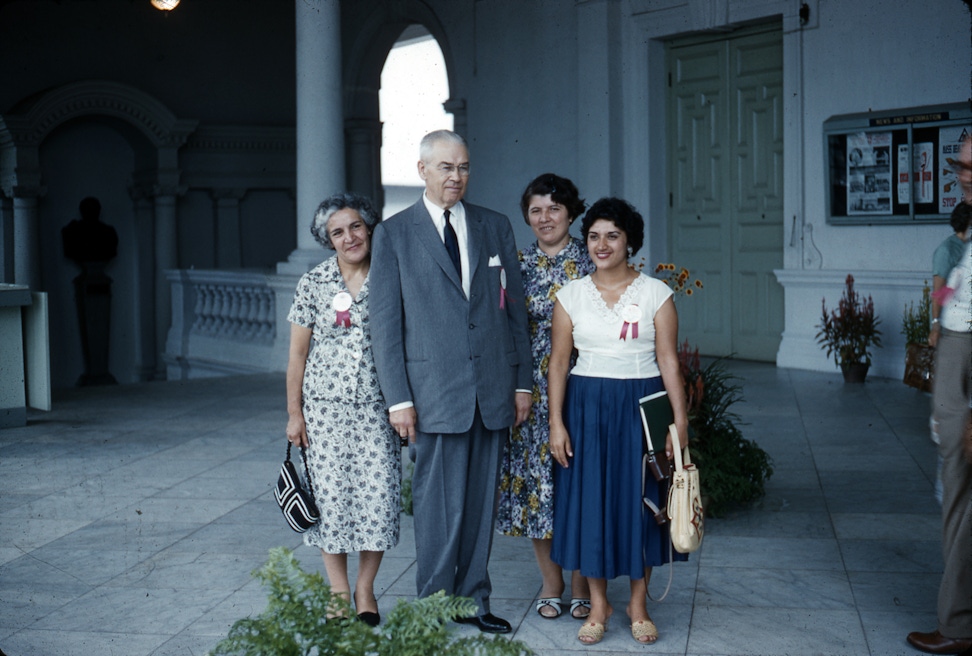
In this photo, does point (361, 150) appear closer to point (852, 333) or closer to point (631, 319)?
point (852, 333)

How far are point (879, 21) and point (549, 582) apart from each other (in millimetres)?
7204

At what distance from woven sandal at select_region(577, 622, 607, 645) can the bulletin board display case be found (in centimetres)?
650

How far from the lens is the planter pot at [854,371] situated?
974cm

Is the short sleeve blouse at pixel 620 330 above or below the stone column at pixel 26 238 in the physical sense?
below

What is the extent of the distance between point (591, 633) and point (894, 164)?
704 centimetres

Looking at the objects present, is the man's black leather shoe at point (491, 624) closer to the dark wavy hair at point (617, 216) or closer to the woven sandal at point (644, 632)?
the woven sandal at point (644, 632)

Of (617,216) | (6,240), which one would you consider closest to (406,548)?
(617,216)

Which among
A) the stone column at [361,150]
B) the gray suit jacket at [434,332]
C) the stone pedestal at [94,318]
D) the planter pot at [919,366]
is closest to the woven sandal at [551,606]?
the gray suit jacket at [434,332]

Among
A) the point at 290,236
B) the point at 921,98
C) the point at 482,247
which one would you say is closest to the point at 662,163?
the point at 921,98

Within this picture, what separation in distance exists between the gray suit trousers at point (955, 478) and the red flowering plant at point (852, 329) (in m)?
6.13

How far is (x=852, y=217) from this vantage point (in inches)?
402

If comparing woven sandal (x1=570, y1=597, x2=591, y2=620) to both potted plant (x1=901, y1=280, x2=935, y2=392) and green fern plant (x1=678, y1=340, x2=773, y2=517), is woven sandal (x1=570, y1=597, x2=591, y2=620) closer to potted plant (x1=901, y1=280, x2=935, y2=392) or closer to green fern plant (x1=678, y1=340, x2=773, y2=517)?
Answer: green fern plant (x1=678, y1=340, x2=773, y2=517)

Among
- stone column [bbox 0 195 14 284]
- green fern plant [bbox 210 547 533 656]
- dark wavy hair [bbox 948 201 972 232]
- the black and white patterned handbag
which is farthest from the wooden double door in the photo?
green fern plant [bbox 210 547 533 656]

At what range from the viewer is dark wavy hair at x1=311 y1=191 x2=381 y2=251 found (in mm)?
4312
